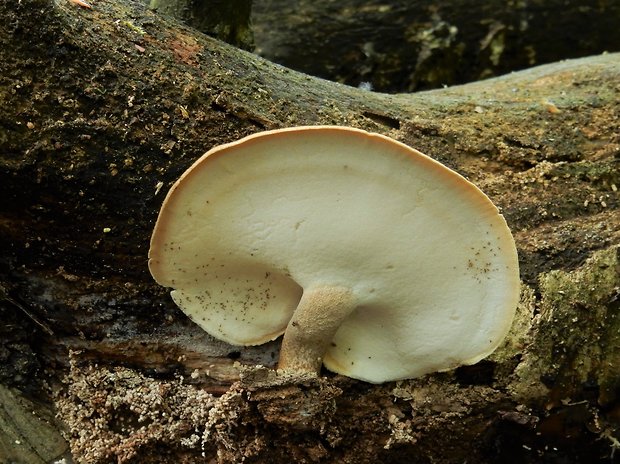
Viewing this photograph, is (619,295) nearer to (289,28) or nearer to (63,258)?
(63,258)

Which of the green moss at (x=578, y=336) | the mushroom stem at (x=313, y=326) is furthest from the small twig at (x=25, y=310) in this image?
the green moss at (x=578, y=336)

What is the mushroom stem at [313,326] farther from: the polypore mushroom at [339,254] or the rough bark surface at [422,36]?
the rough bark surface at [422,36]

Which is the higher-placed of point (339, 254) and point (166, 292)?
point (339, 254)

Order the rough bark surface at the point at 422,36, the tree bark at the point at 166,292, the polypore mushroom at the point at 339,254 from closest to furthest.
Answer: the polypore mushroom at the point at 339,254 < the tree bark at the point at 166,292 < the rough bark surface at the point at 422,36

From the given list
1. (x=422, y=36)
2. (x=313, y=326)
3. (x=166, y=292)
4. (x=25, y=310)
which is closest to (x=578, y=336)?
(x=313, y=326)

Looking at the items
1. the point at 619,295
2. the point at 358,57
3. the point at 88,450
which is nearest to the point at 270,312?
the point at 88,450

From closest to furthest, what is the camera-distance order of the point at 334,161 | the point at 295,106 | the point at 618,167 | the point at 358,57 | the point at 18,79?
the point at 334,161 → the point at 18,79 → the point at 295,106 → the point at 618,167 → the point at 358,57

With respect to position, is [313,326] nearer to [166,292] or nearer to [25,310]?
[166,292]
